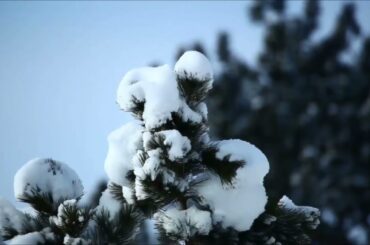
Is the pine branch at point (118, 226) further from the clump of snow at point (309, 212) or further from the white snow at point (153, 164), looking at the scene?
the clump of snow at point (309, 212)

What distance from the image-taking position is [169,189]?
4.48 feet

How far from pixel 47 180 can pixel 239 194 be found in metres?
0.61

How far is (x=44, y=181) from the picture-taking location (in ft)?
4.82

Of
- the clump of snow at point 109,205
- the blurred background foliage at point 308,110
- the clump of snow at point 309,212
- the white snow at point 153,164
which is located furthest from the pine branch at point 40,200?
the blurred background foliage at point 308,110

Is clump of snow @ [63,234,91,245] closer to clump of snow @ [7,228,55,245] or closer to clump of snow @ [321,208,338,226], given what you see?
clump of snow @ [7,228,55,245]

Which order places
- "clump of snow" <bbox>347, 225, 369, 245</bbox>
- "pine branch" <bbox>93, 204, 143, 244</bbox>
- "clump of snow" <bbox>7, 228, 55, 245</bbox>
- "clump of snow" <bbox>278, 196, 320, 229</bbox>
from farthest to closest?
"clump of snow" <bbox>347, 225, 369, 245</bbox>
"clump of snow" <bbox>278, 196, 320, 229</bbox>
"pine branch" <bbox>93, 204, 143, 244</bbox>
"clump of snow" <bbox>7, 228, 55, 245</bbox>

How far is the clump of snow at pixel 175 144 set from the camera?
1.33 meters

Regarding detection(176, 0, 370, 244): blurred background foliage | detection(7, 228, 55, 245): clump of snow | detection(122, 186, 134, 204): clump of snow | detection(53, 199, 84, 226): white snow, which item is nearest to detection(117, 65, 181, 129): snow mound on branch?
detection(122, 186, 134, 204): clump of snow

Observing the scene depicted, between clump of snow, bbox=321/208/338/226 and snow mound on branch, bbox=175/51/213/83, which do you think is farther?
clump of snow, bbox=321/208/338/226

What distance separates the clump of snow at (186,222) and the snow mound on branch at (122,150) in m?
0.18

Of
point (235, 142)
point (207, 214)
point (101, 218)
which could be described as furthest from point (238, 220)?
point (101, 218)

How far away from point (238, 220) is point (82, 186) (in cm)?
53

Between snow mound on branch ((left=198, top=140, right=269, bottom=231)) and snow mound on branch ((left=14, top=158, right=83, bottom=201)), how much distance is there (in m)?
0.42

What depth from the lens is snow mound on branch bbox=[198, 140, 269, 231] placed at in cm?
140
